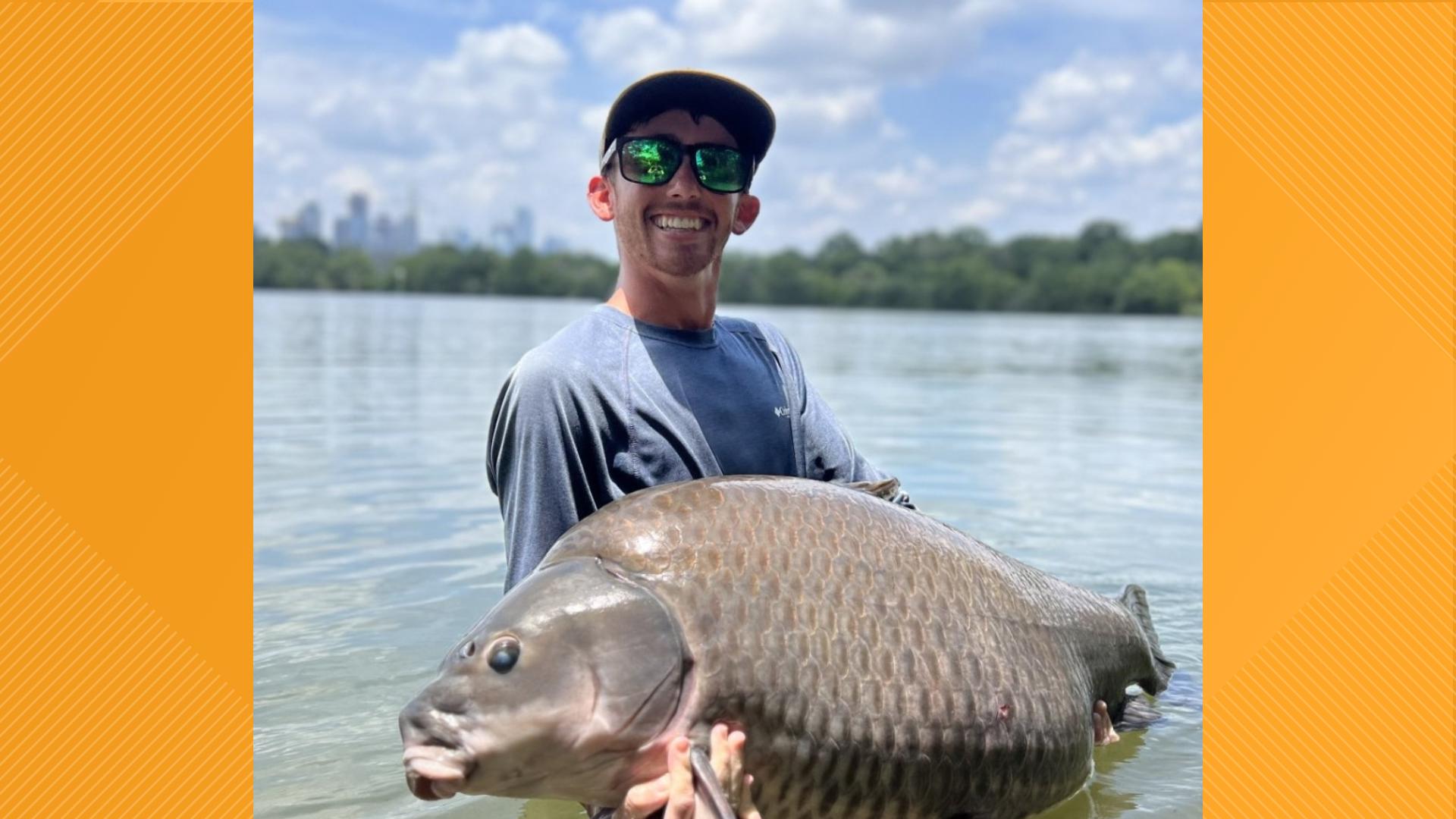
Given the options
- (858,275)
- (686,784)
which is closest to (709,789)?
(686,784)

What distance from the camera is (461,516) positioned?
30.2 feet

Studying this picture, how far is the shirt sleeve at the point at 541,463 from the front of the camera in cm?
346

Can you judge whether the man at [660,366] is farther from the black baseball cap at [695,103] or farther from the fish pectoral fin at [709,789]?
the fish pectoral fin at [709,789]

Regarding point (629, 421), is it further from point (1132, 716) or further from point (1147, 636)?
point (1132, 716)

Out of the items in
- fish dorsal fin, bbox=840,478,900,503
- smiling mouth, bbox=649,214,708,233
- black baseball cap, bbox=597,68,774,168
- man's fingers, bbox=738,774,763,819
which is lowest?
man's fingers, bbox=738,774,763,819

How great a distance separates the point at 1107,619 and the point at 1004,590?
0.80 m

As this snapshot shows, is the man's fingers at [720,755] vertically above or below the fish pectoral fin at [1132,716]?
above

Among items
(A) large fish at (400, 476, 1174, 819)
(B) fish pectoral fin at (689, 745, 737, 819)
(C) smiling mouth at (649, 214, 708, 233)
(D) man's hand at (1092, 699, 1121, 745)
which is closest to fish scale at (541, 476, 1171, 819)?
(A) large fish at (400, 476, 1174, 819)

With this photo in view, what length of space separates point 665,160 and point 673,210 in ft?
0.53

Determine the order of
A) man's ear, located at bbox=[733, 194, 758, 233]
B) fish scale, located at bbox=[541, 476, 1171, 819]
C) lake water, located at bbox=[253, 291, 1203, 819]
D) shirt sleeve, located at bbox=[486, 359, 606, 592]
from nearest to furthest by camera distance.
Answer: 1. fish scale, located at bbox=[541, 476, 1171, 819]
2. shirt sleeve, located at bbox=[486, 359, 606, 592]
3. man's ear, located at bbox=[733, 194, 758, 233]
4. lake water, located at bbox=[253, 291, 1203, 819]

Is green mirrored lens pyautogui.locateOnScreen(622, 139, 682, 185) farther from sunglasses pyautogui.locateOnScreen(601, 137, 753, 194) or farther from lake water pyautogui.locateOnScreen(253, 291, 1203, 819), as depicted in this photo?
lake water pyautogui.locateOnScreen(253, 291, 1203, 819)

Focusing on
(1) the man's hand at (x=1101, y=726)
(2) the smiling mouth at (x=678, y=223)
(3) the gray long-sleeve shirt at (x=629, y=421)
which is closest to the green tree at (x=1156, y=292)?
(1) the man's hand at (x=1101, y=726)

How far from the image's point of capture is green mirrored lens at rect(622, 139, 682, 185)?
3865mm

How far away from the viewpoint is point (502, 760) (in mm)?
2805
